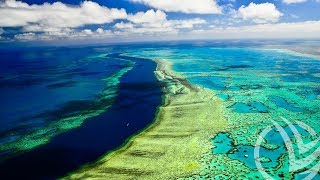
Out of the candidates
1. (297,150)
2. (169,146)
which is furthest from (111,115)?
(297,150)

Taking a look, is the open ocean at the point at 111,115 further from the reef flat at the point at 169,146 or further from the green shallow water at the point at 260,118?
the reef flat at the point at 169,146

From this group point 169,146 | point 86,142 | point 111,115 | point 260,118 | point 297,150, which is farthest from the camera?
point 111,115

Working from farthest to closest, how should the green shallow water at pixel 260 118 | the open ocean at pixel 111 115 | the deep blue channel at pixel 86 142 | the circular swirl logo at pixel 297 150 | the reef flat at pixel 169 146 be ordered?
the open ocean at pixel 111 115 < the deep blue channel at pixel 86 142 < the green shallow water at pixel 260 118 < the reef flat at pixel 169 146 < the circular swirl logo at pixel 297 150

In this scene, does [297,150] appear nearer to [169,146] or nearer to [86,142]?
[169,146]

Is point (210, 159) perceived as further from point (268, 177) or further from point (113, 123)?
point (113, 123)

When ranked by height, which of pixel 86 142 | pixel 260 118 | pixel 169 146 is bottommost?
pixel 86 142

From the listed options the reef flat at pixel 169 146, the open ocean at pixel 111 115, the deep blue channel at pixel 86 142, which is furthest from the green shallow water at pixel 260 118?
the deep blue channel at pixel 86 142

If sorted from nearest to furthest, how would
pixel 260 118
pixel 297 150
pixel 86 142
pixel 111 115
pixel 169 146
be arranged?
pixel 297 150 → pixel 169 146 → pixel 86 142 → pixel 260 118 → pixel 111 115

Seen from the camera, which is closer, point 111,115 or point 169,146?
point 169,146

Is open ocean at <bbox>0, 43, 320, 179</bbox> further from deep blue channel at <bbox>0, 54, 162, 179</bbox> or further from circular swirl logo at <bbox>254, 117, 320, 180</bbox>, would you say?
circular swirl logo at <bbox>254, 117, 320, 180</bbox>
